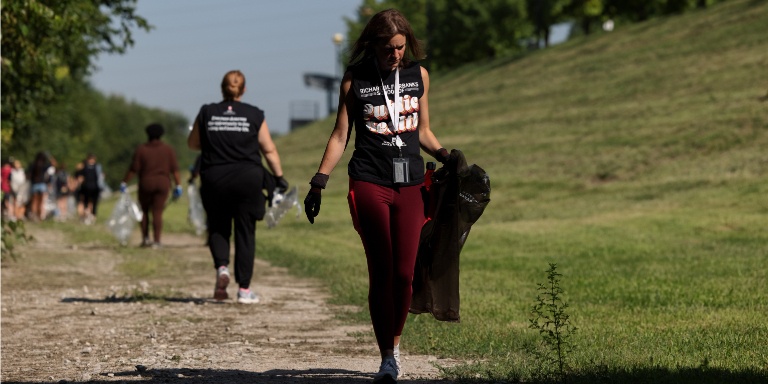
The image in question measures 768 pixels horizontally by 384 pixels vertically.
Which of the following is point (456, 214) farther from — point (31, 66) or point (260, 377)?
point (31, 66)

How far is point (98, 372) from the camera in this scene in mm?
7594

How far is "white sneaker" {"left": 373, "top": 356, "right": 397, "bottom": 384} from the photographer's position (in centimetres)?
672

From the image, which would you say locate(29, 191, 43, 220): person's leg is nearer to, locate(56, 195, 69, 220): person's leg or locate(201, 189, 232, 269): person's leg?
locate(56, 195, 69, 220): person's leg

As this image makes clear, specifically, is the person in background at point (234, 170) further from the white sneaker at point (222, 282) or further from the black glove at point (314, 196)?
the black glove at point (314, 196)

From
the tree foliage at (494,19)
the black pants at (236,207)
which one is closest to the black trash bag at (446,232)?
the black pants at (236,207)

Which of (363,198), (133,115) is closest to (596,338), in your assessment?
(363,198)

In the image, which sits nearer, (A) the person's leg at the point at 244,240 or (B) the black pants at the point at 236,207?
(B) the black pants at the point at 236,207

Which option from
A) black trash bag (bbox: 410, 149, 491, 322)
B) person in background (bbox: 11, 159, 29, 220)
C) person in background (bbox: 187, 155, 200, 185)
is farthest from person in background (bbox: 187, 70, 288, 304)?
person in background (bbox: 11, 159, 29, 220)

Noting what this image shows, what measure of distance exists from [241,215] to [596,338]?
4121 mm

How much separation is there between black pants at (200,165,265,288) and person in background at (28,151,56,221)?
852 inches

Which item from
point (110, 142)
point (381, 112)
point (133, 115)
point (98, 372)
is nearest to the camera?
point (381, 112)

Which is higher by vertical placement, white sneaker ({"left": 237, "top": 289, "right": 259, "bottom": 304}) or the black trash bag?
the black trash bag

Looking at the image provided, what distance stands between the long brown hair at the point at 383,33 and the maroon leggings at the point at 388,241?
69 cm

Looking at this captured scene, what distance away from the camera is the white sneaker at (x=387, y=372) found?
6719 millimetres
